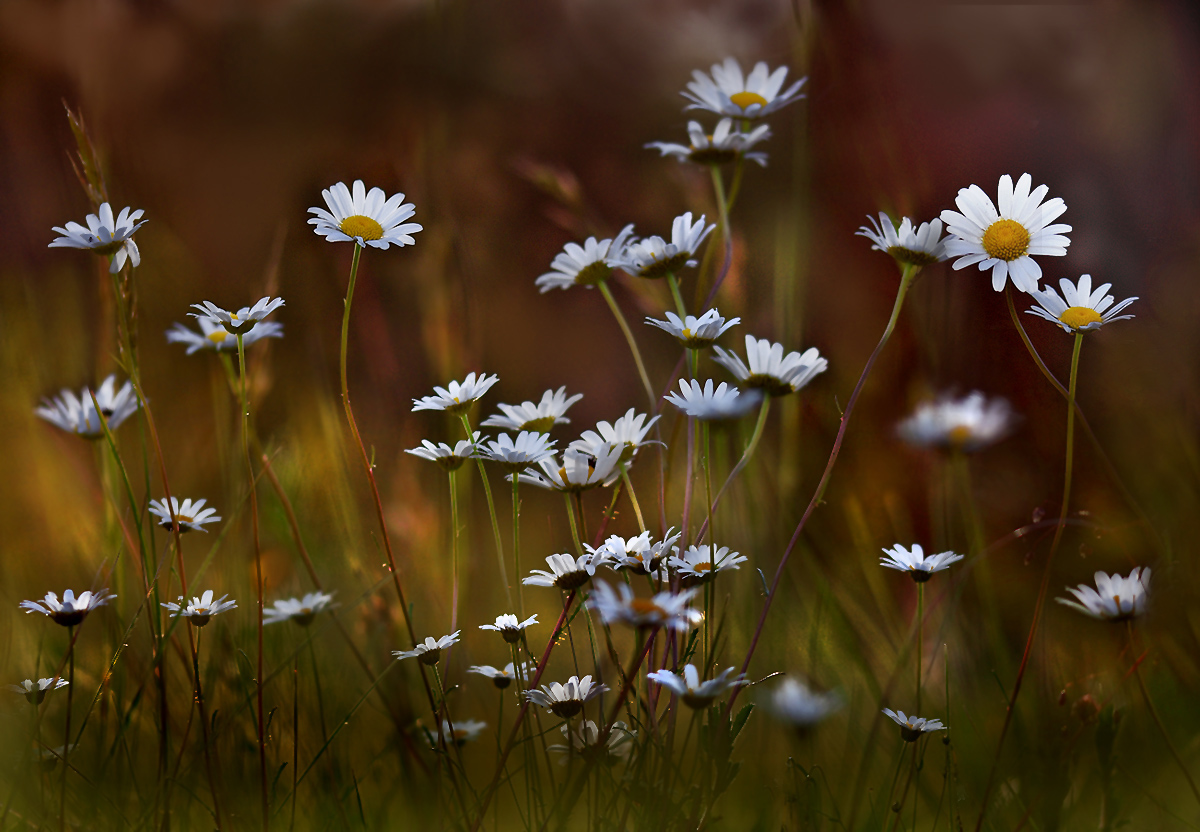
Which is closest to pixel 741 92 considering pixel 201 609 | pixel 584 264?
pixel 584 264

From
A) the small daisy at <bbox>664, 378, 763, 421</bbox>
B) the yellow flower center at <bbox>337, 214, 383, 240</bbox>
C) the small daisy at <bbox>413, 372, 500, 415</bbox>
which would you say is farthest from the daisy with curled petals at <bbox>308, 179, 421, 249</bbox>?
the small daisy at <bbox>664, 378, 763, 421</bbox>

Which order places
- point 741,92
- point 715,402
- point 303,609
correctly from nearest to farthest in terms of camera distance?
point 715,402
point 303,609
point 741,92

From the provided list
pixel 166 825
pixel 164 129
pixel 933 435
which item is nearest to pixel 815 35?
pixel 933 435

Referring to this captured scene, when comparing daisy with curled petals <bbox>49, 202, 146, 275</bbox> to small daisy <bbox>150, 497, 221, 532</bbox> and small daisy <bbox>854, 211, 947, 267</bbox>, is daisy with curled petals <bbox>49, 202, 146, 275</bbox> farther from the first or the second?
small daisy <bbox>854, 211, 947, 267</bbox>

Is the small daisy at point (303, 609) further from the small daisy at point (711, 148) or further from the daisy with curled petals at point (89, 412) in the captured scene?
the small daisy at point (711, 148)

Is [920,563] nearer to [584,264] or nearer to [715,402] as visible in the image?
[715,402]

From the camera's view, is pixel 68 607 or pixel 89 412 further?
pixel 89 412
